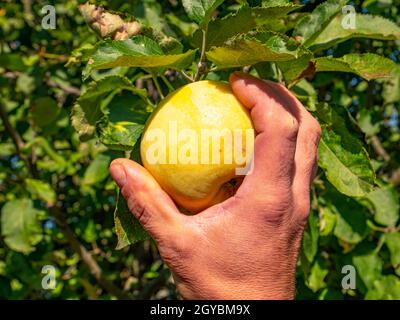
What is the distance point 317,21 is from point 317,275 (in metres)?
1.01

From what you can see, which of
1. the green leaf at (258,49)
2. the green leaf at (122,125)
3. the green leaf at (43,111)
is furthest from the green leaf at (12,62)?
the green leaf at (258,49)

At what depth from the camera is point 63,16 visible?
3.05 m

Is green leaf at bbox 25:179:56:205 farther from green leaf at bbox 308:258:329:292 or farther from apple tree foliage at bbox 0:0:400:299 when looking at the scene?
green leaf at bbox 308:258:329:292

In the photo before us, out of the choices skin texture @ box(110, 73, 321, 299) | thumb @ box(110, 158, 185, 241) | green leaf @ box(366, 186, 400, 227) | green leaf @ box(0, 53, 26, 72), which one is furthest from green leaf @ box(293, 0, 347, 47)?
green leaf @ box(0, 53, 26, 72)

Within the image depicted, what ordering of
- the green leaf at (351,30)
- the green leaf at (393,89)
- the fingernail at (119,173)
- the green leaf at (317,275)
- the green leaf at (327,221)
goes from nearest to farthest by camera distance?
the fingernail at (119,173) → the green leaf at (351,30) → the green leaf at (327,221) → the green leaf at (317,275) → the green leaf at (393,89)

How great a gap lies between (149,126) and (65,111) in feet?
4.52

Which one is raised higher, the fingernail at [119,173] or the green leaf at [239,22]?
the green leaf at [239,22]

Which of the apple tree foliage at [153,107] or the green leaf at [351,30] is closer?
the apple tree foliage at [153,107]

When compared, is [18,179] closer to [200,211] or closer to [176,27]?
[176,27]

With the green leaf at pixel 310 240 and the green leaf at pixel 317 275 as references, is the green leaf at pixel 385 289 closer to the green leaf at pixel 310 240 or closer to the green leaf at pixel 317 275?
the green leaf at pixel 317 275

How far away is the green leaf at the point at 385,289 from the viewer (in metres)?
1.88

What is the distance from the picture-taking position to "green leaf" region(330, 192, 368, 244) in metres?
1.87

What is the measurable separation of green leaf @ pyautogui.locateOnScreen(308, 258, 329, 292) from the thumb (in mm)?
1003
